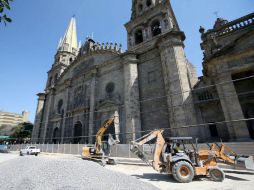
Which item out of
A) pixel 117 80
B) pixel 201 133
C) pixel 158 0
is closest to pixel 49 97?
pixel 117 80

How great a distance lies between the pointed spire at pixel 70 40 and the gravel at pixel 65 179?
3487cm

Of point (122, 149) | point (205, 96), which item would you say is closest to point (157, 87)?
point (205, 96)

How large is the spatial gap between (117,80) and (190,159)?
15094 millimetres

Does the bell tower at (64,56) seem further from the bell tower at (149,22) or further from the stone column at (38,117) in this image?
the bell tower at (149,22)

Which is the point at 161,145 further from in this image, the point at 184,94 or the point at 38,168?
the point at 184,94

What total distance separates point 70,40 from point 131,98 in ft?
97.8

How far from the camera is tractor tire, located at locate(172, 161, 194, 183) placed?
621 cm

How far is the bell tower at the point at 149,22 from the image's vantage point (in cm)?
2033

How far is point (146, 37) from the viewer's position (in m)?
21.2

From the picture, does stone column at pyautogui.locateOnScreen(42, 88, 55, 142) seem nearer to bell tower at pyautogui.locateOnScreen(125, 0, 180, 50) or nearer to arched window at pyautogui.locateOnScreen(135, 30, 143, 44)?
bell tower at pyautogui.locateOnScreen(125, 0, 180, 50)

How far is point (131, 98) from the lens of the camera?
1708 centimetres

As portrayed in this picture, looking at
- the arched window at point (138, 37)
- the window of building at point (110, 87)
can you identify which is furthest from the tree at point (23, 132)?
the arched window at point (138, 37)

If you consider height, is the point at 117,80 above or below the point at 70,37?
below

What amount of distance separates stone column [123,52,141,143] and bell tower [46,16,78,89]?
20.8m
